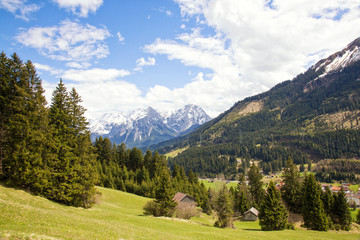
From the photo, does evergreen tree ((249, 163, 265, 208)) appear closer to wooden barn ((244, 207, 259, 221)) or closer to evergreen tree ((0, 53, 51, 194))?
wooden barn ((244, 207, 259, 221))

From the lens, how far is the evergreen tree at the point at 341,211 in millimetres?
52719

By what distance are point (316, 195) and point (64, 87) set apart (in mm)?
58911

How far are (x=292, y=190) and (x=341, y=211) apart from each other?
13232 millimetres

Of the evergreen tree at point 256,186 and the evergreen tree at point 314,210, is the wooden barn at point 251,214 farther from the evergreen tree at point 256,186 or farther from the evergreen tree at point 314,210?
the evergreen tree at point 314,210

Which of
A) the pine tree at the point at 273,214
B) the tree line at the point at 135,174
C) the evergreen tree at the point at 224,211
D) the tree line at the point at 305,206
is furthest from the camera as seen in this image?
the tree line at the point at 135,174

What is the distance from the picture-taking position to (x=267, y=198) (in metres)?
49.9

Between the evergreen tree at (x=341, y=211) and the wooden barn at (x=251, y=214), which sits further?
the wooden barn at (x=251, y=214)

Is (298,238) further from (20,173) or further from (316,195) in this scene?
(20,173)

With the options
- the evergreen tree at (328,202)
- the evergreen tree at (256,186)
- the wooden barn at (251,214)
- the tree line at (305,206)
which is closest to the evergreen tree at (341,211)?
the tree line at (305,206)

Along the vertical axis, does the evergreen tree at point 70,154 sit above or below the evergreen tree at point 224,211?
above

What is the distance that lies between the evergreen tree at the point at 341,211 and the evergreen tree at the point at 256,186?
1080 inches

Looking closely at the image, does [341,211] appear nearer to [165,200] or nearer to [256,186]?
[256,186]

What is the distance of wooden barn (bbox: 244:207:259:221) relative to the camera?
74.4m

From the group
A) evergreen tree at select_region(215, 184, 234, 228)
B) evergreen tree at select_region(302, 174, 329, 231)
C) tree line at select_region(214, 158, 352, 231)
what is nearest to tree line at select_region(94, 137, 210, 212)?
evergreen tree at select_region(215, 184, 234, 228)
